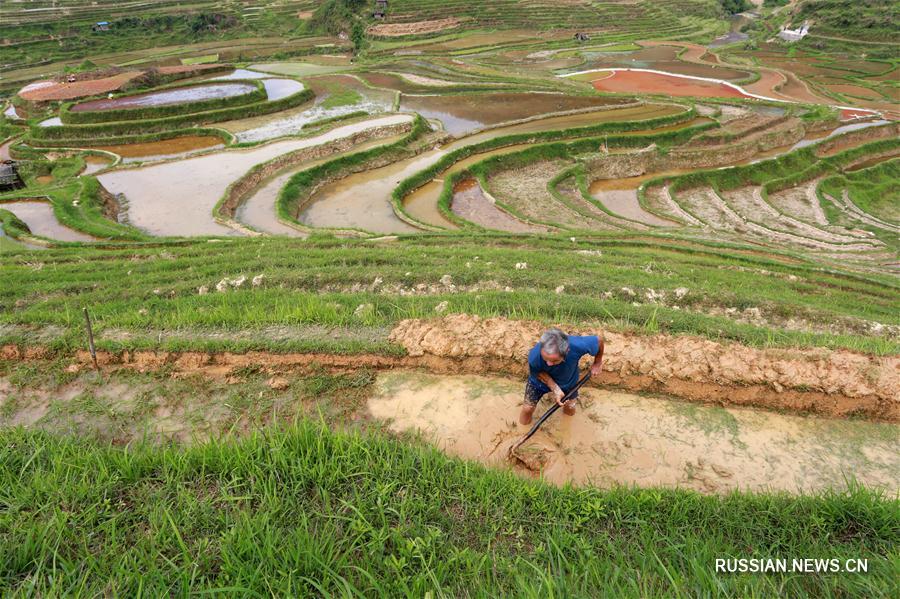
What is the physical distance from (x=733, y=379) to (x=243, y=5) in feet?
322

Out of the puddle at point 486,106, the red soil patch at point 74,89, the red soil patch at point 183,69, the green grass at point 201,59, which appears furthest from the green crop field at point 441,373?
the green grass at point 201,59

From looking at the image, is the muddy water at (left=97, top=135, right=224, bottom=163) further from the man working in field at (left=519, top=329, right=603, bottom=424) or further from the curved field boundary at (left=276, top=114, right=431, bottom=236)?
the man working in field at (left=519, top=329, right=603, bottom=424)

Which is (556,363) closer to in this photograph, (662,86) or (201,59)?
(662,86)

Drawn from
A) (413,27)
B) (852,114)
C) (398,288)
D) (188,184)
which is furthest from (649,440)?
(413,27)

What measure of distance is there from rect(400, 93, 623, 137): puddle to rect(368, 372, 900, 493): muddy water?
2739 cm

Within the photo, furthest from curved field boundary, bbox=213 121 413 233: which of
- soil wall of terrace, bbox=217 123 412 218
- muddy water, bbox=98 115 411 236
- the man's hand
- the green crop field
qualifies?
the man's hand

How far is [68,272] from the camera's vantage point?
1201 centimetres

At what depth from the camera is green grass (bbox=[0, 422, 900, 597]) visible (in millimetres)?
3205

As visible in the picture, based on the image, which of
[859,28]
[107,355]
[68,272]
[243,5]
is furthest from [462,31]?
[107,355]

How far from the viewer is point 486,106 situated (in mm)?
36375

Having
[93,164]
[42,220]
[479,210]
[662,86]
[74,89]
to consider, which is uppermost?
[662,86]

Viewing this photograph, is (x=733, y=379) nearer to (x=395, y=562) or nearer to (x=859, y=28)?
(x=395, y=562)

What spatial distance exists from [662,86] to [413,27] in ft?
124

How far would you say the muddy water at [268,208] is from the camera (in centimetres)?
1922
